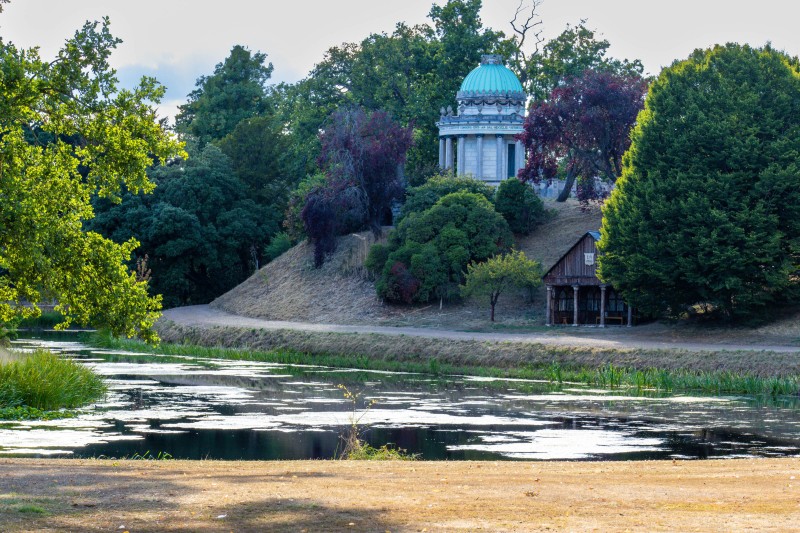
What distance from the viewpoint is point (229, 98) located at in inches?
3883

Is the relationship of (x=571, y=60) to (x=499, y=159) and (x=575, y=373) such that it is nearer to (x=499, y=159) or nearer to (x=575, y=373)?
→ (x=499, y=159)

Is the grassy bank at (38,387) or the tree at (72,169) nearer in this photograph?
the tree at (72,169)

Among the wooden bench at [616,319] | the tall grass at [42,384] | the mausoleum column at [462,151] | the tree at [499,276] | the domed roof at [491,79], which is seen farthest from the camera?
the mausoleum column at [462,151]

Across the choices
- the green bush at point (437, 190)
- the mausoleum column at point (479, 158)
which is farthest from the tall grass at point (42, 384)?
the mausoleum column at point (479, 158)

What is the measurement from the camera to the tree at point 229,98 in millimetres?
97875

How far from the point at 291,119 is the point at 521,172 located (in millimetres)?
30061

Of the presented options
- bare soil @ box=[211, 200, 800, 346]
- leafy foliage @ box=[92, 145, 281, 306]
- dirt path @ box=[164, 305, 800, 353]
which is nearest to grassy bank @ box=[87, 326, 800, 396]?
dirt path @ box=[164, 305, 800, 353]

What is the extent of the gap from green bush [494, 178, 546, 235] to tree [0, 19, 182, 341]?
46990mm

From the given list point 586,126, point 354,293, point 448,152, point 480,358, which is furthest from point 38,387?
point 448,152

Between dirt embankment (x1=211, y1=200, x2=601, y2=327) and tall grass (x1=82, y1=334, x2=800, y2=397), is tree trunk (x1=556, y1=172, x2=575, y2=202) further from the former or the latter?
tall grass (x1=82, y1=334, x2=800, y2=397)

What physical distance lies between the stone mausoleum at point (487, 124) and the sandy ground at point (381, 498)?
60.8 meters

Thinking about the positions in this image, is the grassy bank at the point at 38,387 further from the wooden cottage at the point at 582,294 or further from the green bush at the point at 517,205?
the green bush at the point at 517,205

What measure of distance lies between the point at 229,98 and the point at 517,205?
1437 inches

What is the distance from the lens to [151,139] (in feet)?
76.5
